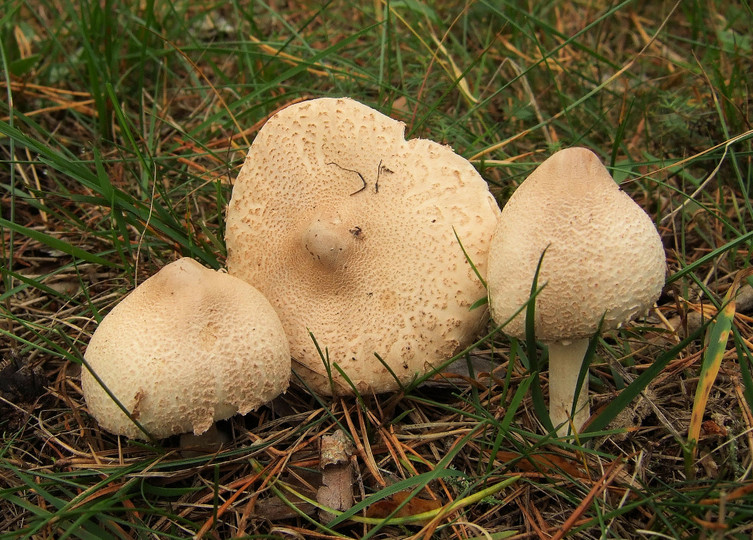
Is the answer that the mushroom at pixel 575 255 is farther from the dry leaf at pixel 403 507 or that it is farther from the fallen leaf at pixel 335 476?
the fallen leaf at pixel 335 476

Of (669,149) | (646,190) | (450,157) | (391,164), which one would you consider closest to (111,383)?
(391,164)

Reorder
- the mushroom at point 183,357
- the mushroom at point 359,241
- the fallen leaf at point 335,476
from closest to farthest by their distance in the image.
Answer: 1. the mushroom at point 183,357
2. the fallen leaf at point 335,476
3. the mushroom at point 359,241

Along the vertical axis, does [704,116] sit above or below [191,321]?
above

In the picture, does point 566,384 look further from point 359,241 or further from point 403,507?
point 359,241

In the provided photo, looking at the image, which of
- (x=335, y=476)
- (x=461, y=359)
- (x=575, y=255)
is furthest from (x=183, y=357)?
(x=575, y=255)

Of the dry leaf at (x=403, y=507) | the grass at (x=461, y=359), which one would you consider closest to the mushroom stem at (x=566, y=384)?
the grass at (x=461, y=359)

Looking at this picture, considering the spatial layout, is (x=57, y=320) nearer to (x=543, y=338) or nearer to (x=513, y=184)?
(x=543, y=338)
